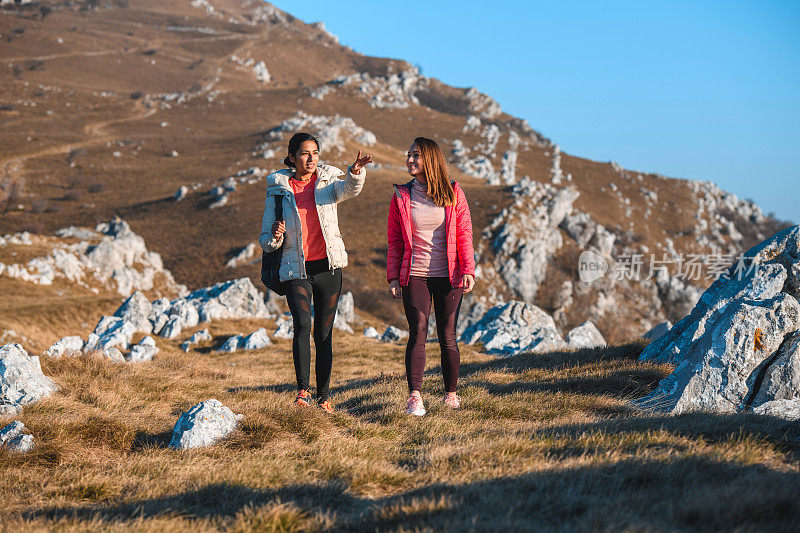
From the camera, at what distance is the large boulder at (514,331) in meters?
16.7

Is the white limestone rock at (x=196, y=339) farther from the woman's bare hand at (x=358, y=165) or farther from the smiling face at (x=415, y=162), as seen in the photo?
the smiling face at (x=415, y=162)

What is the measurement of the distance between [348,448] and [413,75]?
208 meters

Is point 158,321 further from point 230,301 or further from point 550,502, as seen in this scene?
point 550,502

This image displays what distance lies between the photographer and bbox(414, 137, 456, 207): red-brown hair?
595cm

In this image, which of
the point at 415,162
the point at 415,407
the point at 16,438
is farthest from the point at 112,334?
the point at 415,162

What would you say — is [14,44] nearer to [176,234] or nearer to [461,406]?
[176,234]

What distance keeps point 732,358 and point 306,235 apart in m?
5.51

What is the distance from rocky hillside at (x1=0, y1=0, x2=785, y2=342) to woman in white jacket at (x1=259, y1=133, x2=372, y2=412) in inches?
819

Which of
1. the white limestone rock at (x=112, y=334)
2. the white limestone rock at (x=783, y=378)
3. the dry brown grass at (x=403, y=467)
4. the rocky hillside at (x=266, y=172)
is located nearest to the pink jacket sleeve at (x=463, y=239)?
the dry brown grass at (x=403, y=467)

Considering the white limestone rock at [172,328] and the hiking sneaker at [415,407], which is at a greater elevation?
the hiking sneaker at [415,407]

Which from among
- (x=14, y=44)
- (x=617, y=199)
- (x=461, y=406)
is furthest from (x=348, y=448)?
(x=14, y=44)

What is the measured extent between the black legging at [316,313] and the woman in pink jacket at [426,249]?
0.87m

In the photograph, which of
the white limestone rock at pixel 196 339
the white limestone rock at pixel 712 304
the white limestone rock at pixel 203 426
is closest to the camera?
the white limestone rock at pixel 203 426

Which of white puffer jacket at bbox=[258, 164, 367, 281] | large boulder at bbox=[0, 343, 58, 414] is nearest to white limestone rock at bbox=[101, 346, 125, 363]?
large boulder at bbox=[0, 343, 58, 414]
